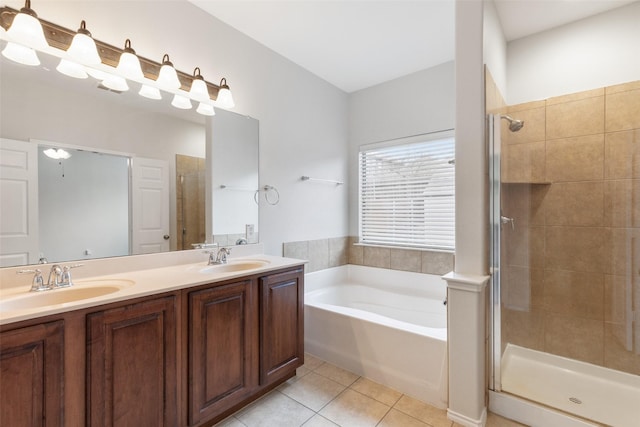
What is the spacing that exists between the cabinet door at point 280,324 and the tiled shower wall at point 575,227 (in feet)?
4.81

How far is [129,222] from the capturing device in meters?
1.76

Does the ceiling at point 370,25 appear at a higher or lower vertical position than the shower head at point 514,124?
higher

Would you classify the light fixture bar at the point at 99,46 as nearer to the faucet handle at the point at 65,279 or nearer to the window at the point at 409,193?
the faucet handle at the point at 65,279

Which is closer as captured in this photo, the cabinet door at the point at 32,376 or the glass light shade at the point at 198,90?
the cabinet door at the point at 32,376

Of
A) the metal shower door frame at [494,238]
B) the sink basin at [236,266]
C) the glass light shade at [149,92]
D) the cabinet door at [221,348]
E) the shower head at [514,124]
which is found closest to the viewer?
the cabinet door at [221,348]

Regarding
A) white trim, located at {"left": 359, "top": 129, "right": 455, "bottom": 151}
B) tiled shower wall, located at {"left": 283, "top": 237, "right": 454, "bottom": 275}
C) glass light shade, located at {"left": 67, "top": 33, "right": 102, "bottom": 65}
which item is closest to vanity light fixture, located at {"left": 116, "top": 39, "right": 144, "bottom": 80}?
glass light shade, located at {"left": 67, "top": 33, "right": 102, "bottom": 65}

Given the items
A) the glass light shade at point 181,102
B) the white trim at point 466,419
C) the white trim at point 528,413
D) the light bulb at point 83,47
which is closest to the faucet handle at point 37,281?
the light bulb at point 83,47

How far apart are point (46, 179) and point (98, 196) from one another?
235 millimetres

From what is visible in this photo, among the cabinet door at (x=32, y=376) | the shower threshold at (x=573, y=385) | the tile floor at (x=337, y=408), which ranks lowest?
the tile floor at (x=337, y=408)

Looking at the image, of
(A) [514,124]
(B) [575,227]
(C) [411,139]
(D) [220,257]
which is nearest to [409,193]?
(C) [411,139]

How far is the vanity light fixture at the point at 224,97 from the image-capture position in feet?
7.22

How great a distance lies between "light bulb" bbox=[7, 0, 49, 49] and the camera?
1.37 meters

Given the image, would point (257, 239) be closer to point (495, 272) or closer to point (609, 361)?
point (495, 272)

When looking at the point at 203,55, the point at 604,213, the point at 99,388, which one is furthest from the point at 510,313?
the point at 203,55
